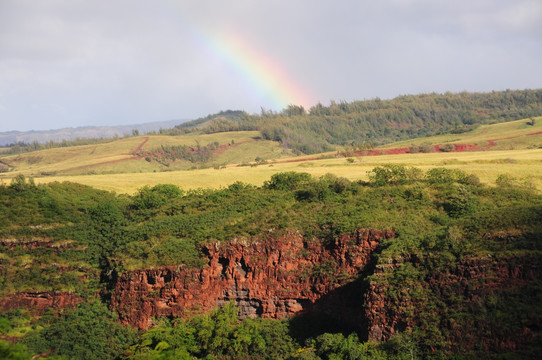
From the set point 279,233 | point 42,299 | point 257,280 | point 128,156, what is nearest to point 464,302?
point 279,233

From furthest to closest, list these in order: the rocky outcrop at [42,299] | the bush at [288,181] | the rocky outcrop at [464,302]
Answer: the bush at [288,181]
the rocky outcrop at [42,299]
the rocky outcrop at [464,302]

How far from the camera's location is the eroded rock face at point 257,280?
111 feet

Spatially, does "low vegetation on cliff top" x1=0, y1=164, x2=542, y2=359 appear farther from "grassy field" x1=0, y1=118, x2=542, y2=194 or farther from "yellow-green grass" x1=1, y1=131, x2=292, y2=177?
"yellow-green grass" x1=1, y1=131, x2=292, y2=177

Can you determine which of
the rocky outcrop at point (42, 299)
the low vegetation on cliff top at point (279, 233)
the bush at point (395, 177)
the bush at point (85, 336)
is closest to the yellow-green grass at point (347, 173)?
the low vegetation on cliff top at point (279, 233)

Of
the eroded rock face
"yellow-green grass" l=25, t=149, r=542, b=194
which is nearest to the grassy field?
"yellow-green grass" l=25, t=149, r=542, b=194

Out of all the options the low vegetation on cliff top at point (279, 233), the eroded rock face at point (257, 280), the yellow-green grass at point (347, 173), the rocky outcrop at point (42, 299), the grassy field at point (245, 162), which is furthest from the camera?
the grassy field at point (245, 162)

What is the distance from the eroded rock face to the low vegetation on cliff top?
851mm

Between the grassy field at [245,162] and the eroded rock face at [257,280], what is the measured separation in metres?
17.0

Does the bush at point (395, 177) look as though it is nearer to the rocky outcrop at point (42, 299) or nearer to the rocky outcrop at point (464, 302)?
the rocky outcrop at point (464, 302)

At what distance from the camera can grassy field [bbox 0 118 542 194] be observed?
182 feet

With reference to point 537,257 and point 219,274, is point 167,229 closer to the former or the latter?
point 219,274

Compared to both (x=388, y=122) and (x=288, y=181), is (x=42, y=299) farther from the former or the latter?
(x=388, y=122)

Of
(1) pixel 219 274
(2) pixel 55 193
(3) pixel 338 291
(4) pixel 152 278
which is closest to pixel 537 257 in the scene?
(3) pixel 338 291

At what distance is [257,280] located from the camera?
1389 inches
